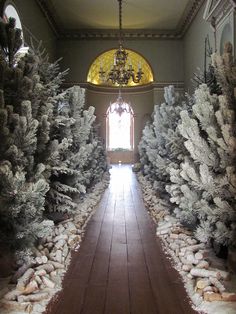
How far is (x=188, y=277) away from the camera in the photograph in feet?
9.88

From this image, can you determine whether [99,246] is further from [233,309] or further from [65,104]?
[65,104]

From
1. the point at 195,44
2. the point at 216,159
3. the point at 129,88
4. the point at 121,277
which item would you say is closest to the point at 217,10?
the point at 195,44

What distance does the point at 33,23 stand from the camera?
414 inches

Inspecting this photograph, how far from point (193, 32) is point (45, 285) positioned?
1185 centimetres

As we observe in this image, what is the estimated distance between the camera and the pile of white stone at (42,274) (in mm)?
2512

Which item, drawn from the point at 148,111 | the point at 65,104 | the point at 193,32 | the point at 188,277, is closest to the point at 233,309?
the point at 188,277

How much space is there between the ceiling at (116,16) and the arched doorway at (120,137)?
15.3 feet

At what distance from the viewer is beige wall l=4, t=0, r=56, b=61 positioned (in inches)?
364

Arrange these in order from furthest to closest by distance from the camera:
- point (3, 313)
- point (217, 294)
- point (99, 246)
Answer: point (99, 246), point (217, 294), point (3, 313)

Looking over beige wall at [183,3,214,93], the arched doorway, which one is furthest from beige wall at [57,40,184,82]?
the arched doorway

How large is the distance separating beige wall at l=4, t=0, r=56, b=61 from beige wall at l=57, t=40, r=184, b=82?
1.22 m

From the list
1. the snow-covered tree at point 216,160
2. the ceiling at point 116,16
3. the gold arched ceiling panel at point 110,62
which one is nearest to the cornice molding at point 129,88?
the gold arched ceiling panel at point 110,62

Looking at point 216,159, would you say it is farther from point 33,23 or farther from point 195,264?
point 33,23

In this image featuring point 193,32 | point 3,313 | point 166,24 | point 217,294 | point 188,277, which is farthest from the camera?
point 166,24
